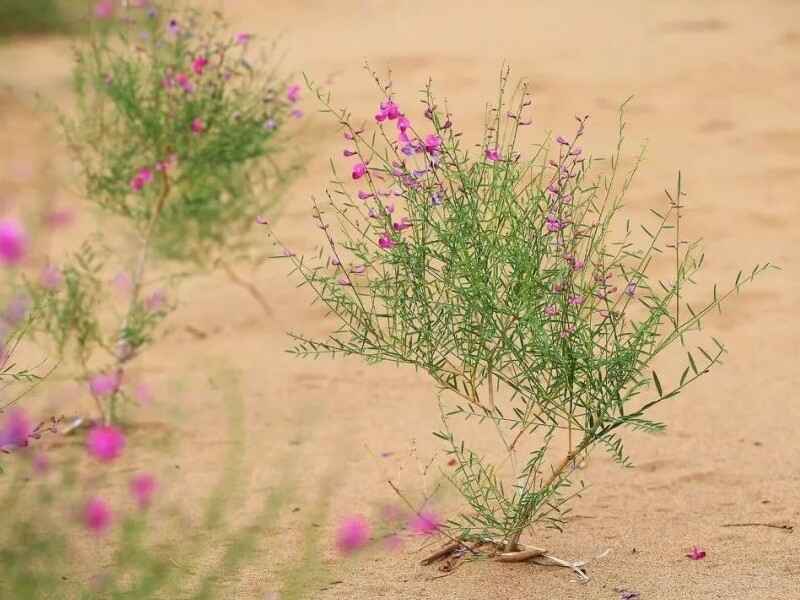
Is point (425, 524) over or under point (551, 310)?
under

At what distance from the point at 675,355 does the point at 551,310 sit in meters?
3.48

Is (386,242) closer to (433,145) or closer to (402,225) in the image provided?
(402,225)

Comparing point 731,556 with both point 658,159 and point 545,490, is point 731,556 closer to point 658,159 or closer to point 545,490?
point 545,490

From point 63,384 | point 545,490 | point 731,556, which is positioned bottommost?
point 63,384

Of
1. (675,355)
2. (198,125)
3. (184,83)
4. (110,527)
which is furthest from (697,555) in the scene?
(675,355)

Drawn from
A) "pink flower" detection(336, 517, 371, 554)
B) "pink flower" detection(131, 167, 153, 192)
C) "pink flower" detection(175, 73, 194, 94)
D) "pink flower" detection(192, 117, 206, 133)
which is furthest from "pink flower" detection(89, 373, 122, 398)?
"pink flower" detection(336, 517, 371, 554)

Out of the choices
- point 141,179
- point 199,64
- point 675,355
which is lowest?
point 675,355

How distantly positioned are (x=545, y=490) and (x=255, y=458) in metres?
2.12

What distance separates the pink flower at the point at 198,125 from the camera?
5.98m

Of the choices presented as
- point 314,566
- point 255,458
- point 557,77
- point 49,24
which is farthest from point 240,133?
point 49,24

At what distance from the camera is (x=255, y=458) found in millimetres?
5699

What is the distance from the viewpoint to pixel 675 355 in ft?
23.4

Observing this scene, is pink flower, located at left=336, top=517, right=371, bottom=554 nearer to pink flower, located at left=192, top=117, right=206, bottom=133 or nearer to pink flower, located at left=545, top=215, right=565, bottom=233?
pink flower, located at left=545, top=215, right=565, bottom=233

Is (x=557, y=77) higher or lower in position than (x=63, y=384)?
higher
